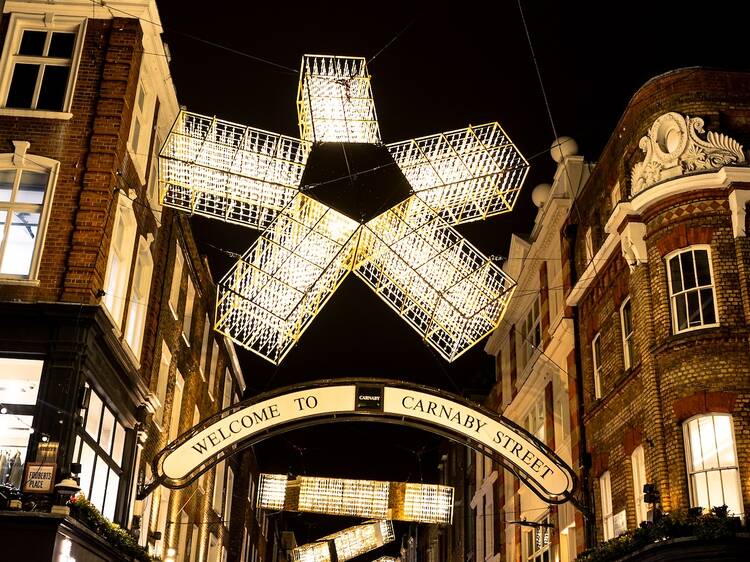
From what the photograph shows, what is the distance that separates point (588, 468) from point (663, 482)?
6.17 metres

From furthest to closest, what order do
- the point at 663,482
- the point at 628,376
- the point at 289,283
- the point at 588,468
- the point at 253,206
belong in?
the point at 588,468 < the point at 628,376 < the point at 663,482 < the point at 253,206 < the point at 289,283

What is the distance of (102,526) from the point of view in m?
18.9

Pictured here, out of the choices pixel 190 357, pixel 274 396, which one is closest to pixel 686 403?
pixel 274 396

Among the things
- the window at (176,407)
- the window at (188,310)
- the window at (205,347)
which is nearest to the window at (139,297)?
the window at (176,407)

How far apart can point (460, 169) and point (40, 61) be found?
11.8 meters

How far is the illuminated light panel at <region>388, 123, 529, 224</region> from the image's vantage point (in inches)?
647

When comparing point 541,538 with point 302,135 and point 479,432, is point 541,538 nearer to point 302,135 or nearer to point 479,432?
point 479,432

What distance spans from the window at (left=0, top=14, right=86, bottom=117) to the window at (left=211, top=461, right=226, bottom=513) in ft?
68.9

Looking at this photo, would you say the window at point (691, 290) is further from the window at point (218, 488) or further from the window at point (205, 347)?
the window at point (218, 488)

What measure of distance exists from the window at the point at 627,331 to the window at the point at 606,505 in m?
3.37

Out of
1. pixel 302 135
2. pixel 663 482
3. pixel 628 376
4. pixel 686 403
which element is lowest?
pixel 663 482

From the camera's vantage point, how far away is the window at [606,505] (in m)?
23.8

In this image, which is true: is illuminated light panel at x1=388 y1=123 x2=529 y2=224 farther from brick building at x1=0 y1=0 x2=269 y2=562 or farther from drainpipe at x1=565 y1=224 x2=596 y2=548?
drainpipe at x1=565 y1=224 x2=596 y2=548

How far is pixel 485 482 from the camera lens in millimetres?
42438
